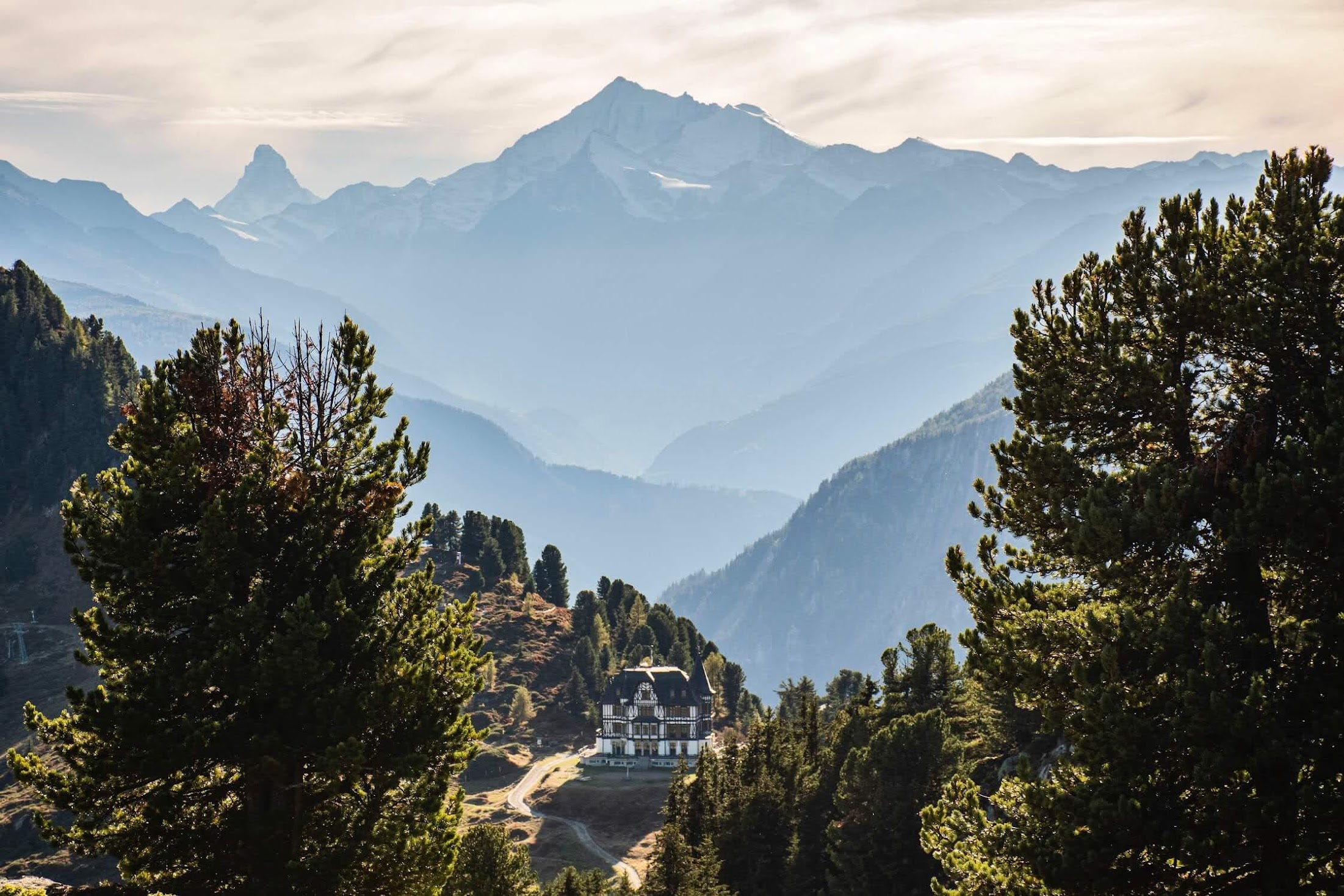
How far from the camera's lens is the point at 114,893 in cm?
1841

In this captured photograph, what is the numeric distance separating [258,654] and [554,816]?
84.9 m

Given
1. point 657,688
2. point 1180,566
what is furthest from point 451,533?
point 1180,566

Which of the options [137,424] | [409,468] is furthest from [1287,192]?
[137,424]

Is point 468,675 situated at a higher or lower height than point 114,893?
higher

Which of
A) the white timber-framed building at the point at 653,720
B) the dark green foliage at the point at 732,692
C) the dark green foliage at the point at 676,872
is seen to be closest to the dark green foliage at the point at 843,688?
the dark green foliage at the point at 732,692

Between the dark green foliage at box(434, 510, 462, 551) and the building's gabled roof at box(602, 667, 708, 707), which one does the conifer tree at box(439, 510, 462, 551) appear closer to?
the dark green foliage at box(434, 510, 462, 551)

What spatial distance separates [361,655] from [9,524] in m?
152

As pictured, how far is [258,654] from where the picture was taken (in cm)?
1894

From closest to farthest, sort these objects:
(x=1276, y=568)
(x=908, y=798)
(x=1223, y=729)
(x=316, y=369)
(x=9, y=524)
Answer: (x=1223, y=729)
(x=1276, y=568)
(x=316, y=369)
(x=908, y=798)
(x=9, y=524)

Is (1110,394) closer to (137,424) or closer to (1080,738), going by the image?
(1080,738)

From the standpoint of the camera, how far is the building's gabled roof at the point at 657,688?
122m

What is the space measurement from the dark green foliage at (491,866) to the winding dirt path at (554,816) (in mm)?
34489

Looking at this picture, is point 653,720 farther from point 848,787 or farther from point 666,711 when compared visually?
point 848,787

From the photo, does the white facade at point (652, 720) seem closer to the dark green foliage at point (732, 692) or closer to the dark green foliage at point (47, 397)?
the dark green foliage at point (732, 692)
